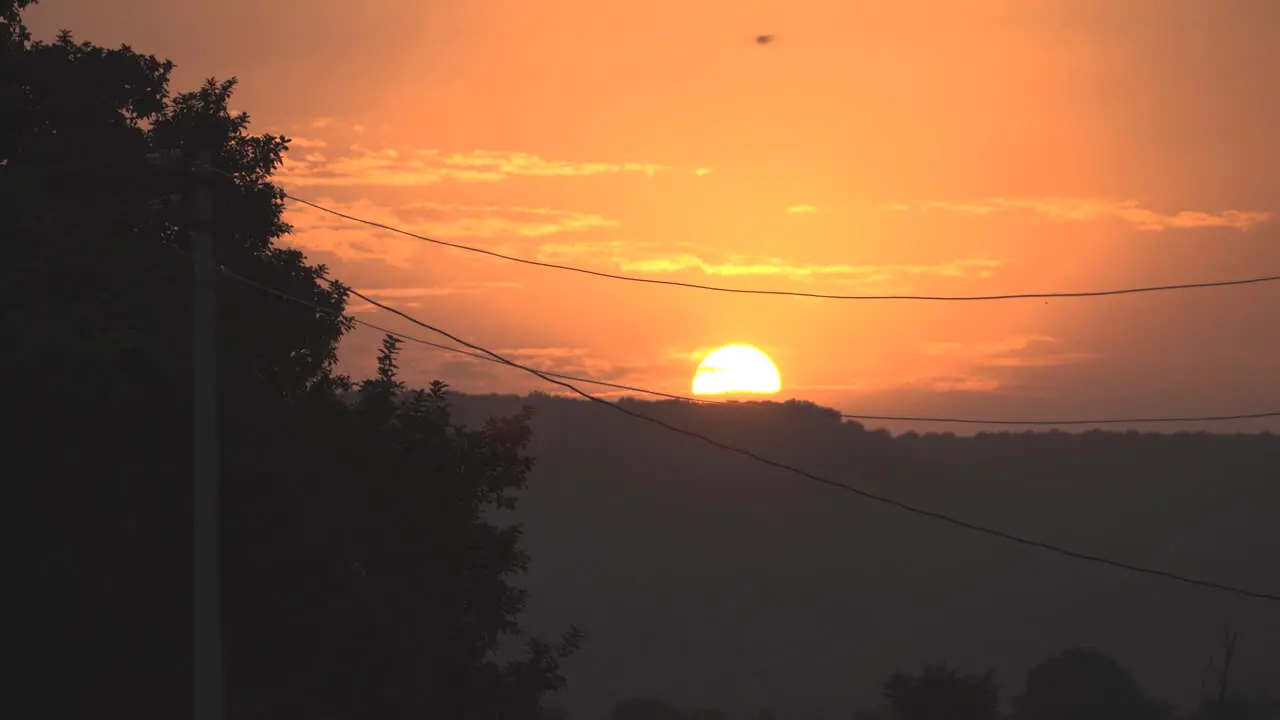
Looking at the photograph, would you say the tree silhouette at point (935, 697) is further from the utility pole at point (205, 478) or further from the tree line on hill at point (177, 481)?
the utility pole at point (205, 478)

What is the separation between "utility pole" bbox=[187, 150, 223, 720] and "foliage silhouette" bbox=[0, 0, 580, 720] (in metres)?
0.54

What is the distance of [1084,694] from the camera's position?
386 feet

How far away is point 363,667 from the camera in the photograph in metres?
19.6

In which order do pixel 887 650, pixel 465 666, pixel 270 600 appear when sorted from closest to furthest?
pixel 270 600 → pixel 465 666 → pixel 887 650

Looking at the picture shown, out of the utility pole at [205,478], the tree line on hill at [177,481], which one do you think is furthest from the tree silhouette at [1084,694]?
the utility pole at [205,478]

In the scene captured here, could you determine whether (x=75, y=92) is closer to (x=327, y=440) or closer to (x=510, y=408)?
(x=327, y=440)

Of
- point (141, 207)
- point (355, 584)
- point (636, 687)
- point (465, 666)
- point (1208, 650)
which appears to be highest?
point (141, 207)

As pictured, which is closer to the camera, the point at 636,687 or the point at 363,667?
the point at 363,667

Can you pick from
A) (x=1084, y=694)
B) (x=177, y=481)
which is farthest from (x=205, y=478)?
(x=1084, y=694)

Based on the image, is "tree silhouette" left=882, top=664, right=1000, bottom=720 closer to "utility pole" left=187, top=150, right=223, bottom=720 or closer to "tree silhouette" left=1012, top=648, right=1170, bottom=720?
"tree silhouette" left=1012, top=648, right=1170, bottom=720

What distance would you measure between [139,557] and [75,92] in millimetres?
9300

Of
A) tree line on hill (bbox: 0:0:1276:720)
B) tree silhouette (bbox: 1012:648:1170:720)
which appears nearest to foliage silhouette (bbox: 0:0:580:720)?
tree line on hill (bbox: 0:0:1276:720)

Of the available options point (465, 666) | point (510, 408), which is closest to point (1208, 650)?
point (510, 408)

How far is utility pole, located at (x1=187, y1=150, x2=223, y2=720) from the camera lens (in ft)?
51.8
